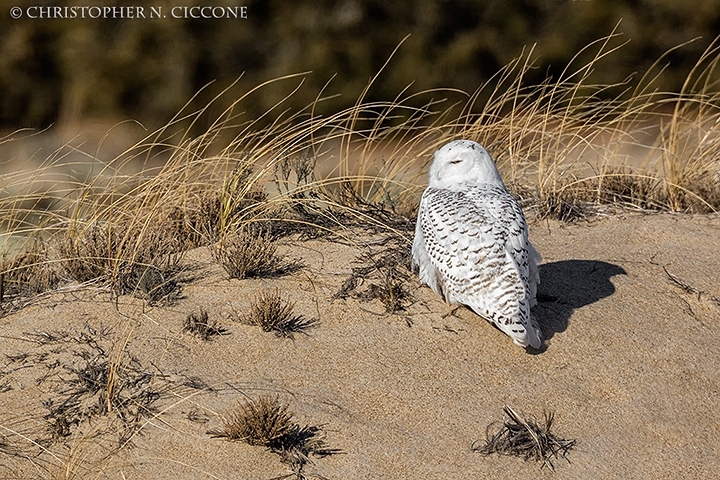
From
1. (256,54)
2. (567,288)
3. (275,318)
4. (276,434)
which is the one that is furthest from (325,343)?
(256,54)

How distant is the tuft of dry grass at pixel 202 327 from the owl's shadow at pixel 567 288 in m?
1.59

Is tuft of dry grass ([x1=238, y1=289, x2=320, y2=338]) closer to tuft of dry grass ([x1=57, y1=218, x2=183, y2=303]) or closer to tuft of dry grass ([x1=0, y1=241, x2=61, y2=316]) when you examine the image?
tuft of dry grass ([x1=57, y1=218, x2=183, y2=303])

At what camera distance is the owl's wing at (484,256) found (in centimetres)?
429

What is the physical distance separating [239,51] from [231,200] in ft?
19.4

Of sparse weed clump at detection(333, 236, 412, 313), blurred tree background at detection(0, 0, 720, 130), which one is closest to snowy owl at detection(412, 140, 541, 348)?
sparse weed clump at detection(333, 236, 412, 313)

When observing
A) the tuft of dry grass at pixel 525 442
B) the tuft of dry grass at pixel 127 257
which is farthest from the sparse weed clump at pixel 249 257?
the tuft of dry grass at pixel 525 442

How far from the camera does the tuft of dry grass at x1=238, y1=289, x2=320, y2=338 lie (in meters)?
4.47

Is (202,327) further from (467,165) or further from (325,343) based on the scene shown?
(467,165)

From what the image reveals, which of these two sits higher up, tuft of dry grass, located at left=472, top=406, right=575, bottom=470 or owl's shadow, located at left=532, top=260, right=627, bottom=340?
owl's shadow, located at left=532, top=260, right=627, bottom=340

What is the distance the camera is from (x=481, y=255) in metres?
4.39

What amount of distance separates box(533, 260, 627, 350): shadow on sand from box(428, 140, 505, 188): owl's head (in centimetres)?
63

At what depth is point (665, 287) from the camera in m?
5.14

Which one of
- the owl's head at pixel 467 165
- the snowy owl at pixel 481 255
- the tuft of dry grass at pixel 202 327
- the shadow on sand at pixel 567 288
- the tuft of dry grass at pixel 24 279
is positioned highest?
the owl's head at pixel 467 165

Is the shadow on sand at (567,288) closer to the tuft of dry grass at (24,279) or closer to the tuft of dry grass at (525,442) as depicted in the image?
the tuft of dry grass at (525,442)
